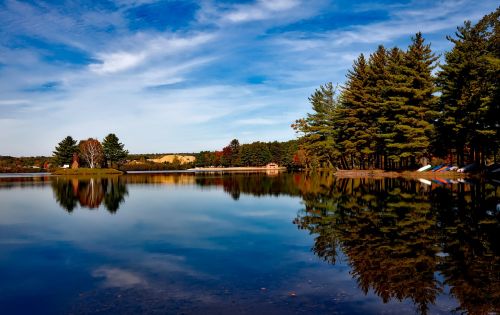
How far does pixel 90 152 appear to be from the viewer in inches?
4370

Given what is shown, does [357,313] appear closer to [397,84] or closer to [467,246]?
[467,246]

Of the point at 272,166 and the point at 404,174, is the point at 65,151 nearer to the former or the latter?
the point at 272,166

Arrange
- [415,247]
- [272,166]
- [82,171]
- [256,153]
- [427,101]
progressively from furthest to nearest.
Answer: [256,153], [272,166], [82,171], [427,101], [415,247]

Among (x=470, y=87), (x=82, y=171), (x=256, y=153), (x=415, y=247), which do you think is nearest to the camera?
(x=415, y=247)

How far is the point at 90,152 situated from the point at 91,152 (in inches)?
69.9

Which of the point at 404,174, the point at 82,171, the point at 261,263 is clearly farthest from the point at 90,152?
the point at 261,263

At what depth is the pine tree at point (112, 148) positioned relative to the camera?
11512cm

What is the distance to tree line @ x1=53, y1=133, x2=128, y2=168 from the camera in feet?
367

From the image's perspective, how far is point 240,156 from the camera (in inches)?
5773

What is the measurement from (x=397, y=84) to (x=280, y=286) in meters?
44.8

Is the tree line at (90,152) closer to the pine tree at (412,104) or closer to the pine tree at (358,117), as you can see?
the pine tree at (358,117)

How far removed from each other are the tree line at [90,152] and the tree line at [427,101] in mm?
72945

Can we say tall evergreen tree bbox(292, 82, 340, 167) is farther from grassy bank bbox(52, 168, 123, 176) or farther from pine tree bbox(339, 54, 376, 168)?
grassy bank bbox(52, 168, 123, 176)

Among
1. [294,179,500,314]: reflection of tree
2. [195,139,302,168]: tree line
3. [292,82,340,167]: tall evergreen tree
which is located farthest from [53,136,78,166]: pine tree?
[294,179,500,314]: reflection of tree
